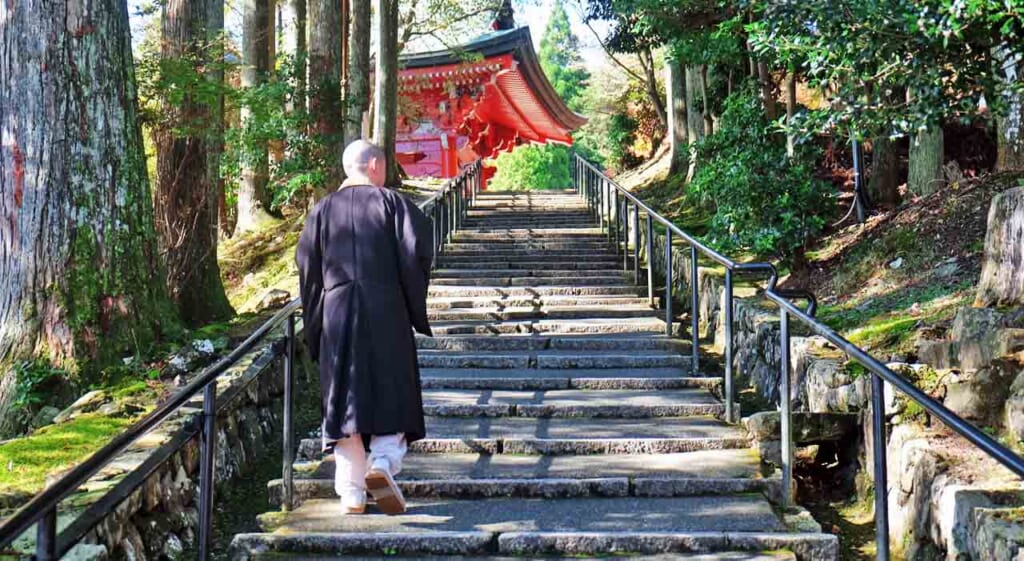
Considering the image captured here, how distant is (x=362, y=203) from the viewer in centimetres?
389

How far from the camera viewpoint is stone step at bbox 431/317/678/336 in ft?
23.9

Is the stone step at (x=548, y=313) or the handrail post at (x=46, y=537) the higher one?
the stone step at (x=548, y=313)

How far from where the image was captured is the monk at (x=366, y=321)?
380 cm

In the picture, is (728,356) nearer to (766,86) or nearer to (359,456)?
(359,456)

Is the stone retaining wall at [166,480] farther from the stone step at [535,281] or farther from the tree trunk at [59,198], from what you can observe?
the stone step at [535,281]

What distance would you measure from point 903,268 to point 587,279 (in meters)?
2.82

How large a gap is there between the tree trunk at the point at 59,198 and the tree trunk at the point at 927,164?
20.9ft

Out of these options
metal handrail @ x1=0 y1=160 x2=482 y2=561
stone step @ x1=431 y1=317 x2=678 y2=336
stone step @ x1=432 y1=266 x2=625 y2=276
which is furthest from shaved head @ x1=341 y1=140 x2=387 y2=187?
stone step @ x1=432 y1=266 x2=625 y2=276

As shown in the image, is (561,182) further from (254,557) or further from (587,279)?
(254,557)

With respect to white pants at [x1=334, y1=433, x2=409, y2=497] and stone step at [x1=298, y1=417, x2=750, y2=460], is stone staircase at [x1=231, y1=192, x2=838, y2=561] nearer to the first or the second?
stone step at [x1=298, y1=417, x2=750, y2=460]

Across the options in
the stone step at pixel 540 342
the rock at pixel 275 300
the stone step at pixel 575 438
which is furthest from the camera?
the rock at pixel 275 300

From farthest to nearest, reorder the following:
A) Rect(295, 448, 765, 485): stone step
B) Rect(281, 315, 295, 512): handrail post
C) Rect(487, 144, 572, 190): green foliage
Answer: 1. Rect(487, 144, 572, 190): green foliage
2. Rect(295, 448, 765, 485): stone step
3. Rect(281, 315, 295, 512): handrail post

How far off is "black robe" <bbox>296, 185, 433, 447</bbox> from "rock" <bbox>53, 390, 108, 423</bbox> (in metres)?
1.68

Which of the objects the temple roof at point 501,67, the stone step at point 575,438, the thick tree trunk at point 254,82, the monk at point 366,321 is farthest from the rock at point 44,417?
the temple roof at point 501,67
